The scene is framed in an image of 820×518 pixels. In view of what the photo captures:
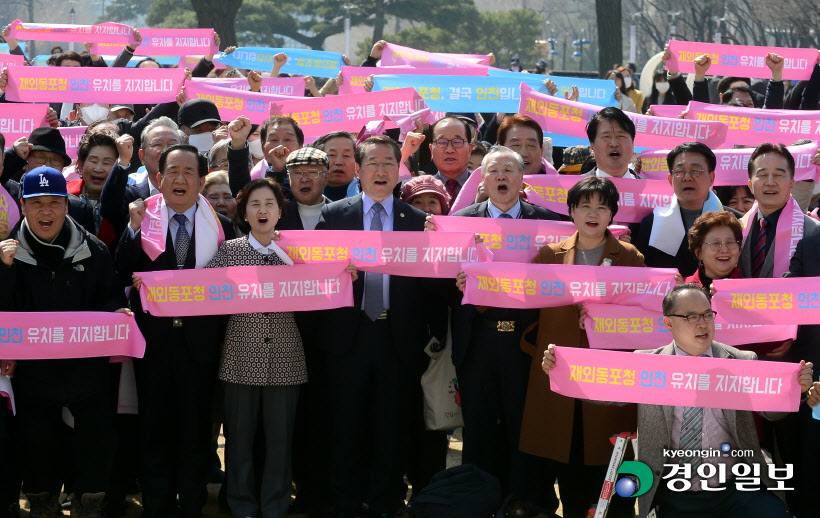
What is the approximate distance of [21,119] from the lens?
816cm

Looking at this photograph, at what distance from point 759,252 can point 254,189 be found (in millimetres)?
3026

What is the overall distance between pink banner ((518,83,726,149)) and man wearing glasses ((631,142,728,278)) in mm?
1519

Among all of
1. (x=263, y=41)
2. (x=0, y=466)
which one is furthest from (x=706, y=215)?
(x=263, y=41)

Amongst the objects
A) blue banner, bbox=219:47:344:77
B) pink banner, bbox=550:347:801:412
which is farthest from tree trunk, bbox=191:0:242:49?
pink banner, bbox=550:347:801:412

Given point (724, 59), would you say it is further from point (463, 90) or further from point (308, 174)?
point (308, 174)

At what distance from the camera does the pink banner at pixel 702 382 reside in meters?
5.34

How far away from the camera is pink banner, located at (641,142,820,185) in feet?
24.2

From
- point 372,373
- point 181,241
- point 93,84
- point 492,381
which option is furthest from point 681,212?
point 93,84

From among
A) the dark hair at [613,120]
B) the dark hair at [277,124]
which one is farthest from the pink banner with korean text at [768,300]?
the dark hair at [277,124]

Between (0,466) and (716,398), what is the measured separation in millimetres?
3969

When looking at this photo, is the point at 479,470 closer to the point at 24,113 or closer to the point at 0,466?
the point at 0,466

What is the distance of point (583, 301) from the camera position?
600 centimetres

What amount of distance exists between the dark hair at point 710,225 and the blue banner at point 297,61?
21.0ft

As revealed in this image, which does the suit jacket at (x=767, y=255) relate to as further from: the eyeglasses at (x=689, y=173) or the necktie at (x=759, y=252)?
the eyeglasses at (x=689, y=173)
